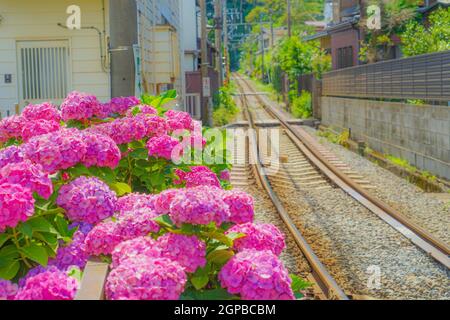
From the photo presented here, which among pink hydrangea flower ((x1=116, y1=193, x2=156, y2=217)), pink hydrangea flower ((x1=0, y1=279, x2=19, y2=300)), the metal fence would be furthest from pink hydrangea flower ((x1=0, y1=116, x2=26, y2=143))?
the metal fence

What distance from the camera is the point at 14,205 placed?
9.20ft

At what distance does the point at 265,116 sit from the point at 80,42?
2307 centimetres

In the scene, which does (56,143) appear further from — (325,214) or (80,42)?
(80,42)

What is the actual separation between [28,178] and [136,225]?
48cm

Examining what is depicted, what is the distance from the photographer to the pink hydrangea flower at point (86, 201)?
10.7 feet

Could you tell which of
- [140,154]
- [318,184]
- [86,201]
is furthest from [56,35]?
[86,201]

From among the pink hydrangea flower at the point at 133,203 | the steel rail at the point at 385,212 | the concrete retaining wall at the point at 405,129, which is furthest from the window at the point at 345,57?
the pink hydrangea flower at the point at 133,203

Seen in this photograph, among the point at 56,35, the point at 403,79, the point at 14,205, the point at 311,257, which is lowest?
the point at 311,257

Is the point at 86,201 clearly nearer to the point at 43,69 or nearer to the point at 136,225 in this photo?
the point at 136,225

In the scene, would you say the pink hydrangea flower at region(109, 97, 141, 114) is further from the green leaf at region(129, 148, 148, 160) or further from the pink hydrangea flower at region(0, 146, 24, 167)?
the pink hydrangea flower at region(0, 146, 24, 167)

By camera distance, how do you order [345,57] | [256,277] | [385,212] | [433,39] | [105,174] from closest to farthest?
1. [256,277]
2. [105,174]
3. [385,212]
4. [433,39]
5. [345,57]

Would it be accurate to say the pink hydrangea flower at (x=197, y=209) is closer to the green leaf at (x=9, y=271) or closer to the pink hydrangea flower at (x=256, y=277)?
the pink hydrangea flower at (x=256, y=277)

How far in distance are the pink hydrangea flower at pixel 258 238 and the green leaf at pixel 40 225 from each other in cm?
72

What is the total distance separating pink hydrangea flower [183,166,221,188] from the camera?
173 inches
